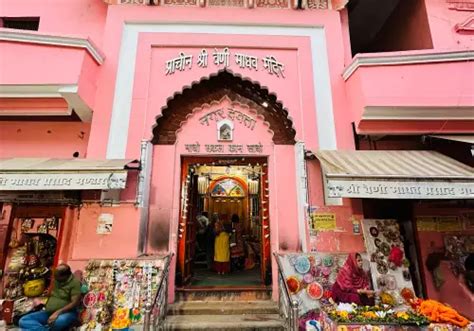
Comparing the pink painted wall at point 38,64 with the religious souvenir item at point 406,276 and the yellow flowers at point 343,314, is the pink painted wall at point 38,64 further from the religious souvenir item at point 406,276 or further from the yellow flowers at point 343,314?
the religious souvenir item at point 406,276

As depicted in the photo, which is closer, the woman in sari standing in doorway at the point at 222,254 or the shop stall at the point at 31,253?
the shop stall at the point at 31,253

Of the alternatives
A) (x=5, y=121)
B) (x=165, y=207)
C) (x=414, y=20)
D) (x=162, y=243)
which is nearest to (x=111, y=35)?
(x=5, y=121)

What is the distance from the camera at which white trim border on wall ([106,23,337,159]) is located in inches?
228

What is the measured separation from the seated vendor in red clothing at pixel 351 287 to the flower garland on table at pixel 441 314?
74cm

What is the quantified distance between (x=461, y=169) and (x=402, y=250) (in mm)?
1733

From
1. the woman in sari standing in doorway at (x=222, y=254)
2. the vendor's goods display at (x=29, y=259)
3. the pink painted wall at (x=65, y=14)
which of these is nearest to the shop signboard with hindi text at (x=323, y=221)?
the woman in sari standing in doorway at (x=222, y=254)

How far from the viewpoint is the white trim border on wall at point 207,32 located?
578 centimetres

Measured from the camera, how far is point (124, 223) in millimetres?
5316

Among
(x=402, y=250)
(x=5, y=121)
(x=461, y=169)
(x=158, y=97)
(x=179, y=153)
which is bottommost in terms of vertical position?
(x=402, y=250)

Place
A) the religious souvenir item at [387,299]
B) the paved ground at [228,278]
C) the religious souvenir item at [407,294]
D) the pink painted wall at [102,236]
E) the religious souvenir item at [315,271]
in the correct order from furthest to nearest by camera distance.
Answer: the paved ground at [228,278]
the pink painted wall at [102,236]
the religious souvenir item at [315,271]
the religious souvenir item at [407,294]
the religious souvenir item at [387,299]

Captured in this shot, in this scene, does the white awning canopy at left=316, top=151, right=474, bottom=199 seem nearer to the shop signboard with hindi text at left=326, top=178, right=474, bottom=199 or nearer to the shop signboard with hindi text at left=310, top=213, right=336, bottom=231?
the shop signboard with hindi text at left=326, top=178, right=474, bottom=199

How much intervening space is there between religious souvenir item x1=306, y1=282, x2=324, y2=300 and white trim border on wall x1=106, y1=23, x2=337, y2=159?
2645 mm

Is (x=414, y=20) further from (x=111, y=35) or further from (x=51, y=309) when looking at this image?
(x=51, y=309)

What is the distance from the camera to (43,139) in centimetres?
601
